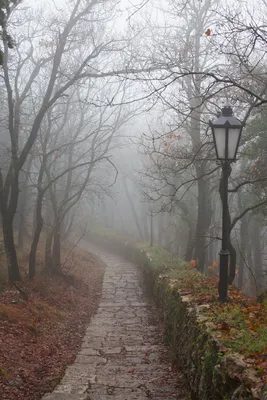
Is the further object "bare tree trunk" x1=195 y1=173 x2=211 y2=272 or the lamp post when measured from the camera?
"bare tree trunk" x1=195 y1=173 x2=211 y2=272

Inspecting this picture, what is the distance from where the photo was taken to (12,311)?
925 cm

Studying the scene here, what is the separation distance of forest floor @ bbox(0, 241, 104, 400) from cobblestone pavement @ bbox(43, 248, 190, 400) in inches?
11.4

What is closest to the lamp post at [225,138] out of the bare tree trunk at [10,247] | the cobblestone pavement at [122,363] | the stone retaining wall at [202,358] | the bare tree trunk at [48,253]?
the stone retaining wall at [202,358]

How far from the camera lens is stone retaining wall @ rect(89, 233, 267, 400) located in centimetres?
388

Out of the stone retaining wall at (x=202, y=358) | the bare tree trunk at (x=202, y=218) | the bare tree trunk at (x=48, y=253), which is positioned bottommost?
the stone retaining wall at (x=202, y=358)

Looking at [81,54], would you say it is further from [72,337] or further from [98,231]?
[98,231]

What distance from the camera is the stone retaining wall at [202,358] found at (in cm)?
388

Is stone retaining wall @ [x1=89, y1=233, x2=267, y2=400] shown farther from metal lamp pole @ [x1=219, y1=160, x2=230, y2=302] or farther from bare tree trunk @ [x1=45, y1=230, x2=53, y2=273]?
bare tree trunk @ [x1=45, y1=230, x2=53, y2=273]

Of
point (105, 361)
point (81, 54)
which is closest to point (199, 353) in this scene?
point (105, 361)

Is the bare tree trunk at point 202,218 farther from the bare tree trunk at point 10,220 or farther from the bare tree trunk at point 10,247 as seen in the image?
the bare tree trunk at point 10,220

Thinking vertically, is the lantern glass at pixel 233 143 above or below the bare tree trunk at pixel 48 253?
above

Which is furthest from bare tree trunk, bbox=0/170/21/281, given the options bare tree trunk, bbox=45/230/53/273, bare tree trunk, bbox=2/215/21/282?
bare tree trunk, bbox=45/230/53/273

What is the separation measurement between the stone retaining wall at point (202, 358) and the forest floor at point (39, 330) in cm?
194

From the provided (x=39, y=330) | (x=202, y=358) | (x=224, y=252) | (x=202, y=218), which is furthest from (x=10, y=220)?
(x=202, y=358)
